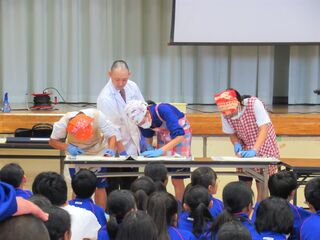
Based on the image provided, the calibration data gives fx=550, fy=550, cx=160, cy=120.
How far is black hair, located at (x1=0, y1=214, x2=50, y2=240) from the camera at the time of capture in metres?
0.99

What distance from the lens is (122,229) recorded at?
1974 millimetres

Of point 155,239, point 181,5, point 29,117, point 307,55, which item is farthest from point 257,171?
point 307,55

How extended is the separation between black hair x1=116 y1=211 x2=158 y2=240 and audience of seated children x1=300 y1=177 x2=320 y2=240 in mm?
719

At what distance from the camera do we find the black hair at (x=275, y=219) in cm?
224

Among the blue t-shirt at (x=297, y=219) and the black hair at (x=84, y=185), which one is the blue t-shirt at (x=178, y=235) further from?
the black hair at (x=84, y=185)

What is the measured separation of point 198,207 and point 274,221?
1.22ft

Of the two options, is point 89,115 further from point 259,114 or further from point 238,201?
point 238,201

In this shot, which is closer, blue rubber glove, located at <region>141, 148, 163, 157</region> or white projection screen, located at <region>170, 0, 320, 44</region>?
blue rubber glove, located at <region>141, 148, 163, 157</region>

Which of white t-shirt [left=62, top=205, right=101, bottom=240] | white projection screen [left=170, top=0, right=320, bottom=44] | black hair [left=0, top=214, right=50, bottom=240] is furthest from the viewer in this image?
white projection screen [left=170, top=0, right=320, bottom=44]

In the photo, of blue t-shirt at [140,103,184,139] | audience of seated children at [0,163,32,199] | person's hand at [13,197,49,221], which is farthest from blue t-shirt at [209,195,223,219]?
person's hand at [13,197,49,221]

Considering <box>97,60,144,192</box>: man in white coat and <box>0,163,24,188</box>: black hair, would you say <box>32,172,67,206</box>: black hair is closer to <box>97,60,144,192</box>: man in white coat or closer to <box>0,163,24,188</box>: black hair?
<box>0,163,24,188</box>: black hair

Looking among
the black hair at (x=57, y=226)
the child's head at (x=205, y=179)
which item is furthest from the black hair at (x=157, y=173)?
the black hair at (x=57, y=226)

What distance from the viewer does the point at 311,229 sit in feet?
7.52

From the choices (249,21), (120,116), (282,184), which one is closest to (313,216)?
(282,184)
